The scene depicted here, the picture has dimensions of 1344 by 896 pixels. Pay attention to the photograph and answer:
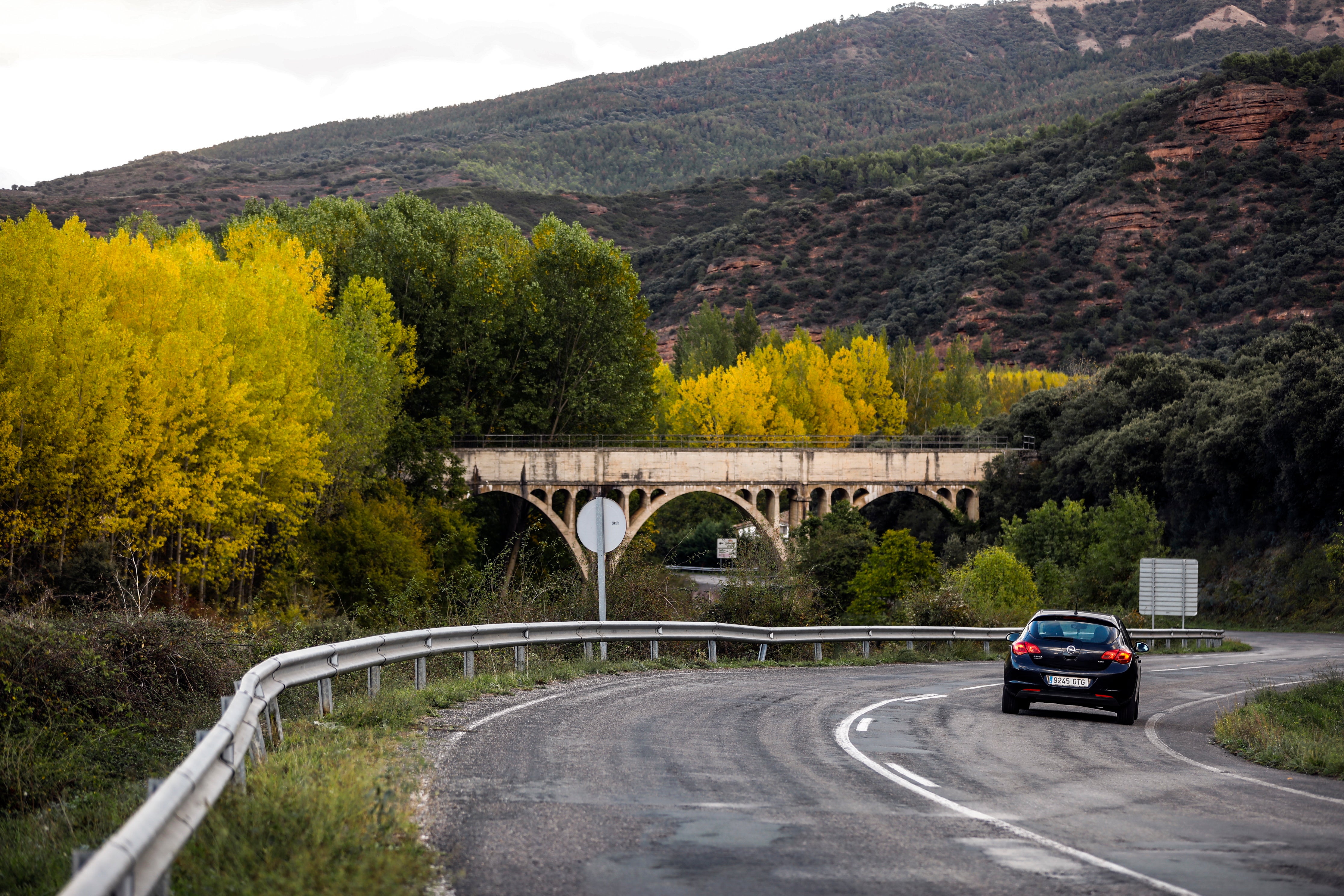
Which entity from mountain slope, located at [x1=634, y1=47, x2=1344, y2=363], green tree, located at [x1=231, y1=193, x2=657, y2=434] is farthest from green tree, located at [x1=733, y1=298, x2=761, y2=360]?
mountain slope, located at [x1=634, y1=47, x2=1344, y2=363]

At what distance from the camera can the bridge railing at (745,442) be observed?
57812mm

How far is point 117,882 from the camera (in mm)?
4410

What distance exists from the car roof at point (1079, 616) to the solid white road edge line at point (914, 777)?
5966 millimetres

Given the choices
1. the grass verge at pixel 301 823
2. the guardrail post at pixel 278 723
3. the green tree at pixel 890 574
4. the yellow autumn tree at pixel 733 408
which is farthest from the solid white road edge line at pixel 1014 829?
the yellow autumn tree at pixel 733 408

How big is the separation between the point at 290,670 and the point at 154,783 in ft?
18.3

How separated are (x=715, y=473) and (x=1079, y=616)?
44830 mm

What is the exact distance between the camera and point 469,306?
5775 centimetres

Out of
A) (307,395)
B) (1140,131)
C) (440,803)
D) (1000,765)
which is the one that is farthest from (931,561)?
(1140,131)

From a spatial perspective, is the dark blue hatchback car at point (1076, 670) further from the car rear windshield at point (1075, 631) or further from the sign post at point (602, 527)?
the sign post at point (602, 527)

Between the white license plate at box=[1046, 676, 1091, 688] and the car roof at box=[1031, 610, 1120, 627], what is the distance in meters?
0.76

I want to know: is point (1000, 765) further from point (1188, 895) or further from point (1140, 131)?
point (1140, 131)

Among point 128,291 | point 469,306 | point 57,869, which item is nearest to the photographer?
point 57,869

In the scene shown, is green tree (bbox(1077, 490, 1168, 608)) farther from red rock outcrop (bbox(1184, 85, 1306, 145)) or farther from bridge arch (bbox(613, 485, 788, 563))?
red rock outcrop (bbox(1184, 85, 1306, 145))

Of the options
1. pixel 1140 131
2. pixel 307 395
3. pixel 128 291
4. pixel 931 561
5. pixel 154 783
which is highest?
pixel 1140 131
